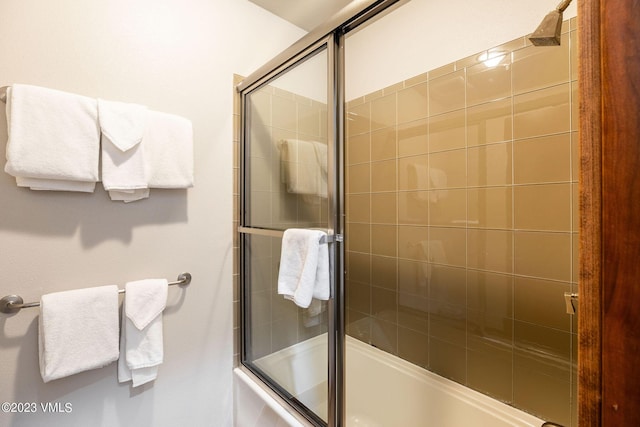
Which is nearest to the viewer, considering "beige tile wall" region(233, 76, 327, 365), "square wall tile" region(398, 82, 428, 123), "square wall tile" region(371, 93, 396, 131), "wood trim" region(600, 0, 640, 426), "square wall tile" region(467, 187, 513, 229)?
"wood trim" region(600, 0, 640, 426)

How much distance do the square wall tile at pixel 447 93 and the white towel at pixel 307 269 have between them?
930mm

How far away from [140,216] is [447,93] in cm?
156

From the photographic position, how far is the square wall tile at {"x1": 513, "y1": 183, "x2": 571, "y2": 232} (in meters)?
1.05

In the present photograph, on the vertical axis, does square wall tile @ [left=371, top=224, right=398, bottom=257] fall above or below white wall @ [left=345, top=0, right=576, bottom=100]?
below

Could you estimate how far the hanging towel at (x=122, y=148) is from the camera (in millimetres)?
1030

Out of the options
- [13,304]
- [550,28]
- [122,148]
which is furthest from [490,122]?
[13,304]

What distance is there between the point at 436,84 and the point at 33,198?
1.79 m

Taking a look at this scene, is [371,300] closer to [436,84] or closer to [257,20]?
[436,84]

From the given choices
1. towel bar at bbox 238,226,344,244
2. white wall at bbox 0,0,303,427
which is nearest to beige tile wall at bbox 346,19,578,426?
towel bar at bbox 238,226,344,244

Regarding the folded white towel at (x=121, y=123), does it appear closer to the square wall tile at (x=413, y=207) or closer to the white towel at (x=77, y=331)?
the white towel at (x=77, y=331)

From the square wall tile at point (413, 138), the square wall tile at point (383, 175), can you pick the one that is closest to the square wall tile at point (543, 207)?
the square wall tile at point (413, 138)

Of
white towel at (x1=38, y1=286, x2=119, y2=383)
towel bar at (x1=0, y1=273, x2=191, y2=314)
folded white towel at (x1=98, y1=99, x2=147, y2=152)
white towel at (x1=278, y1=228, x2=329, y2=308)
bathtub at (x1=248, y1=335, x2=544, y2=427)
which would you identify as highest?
folded white towel at (x1=98, y1=99, x2=147, y2=152)

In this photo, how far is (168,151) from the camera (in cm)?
118

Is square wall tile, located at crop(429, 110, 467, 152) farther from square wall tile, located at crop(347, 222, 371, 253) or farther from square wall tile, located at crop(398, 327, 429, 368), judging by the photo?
square wall tile, located at crop(398, 327, 429, 368)
